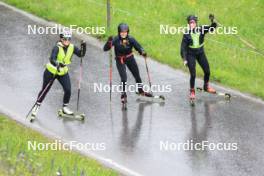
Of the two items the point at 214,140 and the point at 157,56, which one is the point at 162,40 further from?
the point at 214,140

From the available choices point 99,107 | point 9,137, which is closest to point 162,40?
point 99,107

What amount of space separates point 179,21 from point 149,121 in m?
8.46

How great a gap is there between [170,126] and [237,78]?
4120 millimetres

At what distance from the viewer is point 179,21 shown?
25953 mm

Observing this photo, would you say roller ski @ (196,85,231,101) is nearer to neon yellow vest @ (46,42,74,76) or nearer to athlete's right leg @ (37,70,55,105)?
neon yellow vest @ (46,42,74,76)

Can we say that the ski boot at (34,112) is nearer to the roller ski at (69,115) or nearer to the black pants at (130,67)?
the roller ski at (69,115)

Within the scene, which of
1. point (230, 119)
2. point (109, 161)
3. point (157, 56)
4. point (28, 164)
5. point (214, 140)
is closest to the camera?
point (28, 164)

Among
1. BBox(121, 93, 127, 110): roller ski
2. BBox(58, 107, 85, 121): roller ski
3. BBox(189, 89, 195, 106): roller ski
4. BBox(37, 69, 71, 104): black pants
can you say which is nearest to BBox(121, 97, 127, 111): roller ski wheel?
BBox(121, 93, 127, 110): roller ski

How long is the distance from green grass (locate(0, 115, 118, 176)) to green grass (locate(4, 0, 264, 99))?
6.58 metres

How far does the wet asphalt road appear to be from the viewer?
15.8 metres

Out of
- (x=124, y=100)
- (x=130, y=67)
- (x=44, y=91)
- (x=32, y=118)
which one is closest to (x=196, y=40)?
(x=130, y=67)

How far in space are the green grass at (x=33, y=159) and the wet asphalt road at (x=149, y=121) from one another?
0.75m

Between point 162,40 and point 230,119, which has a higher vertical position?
point 162,40

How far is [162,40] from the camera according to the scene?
2409 cm
